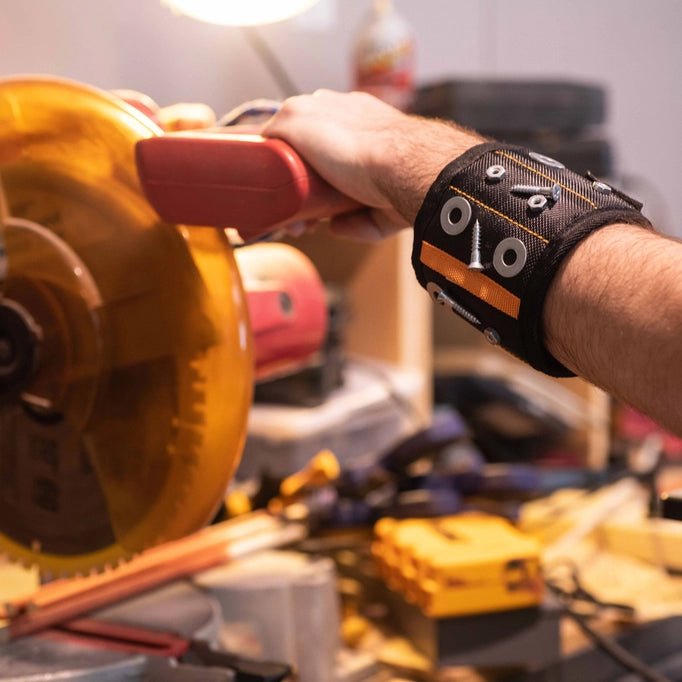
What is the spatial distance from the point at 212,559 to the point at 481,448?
0.76 m

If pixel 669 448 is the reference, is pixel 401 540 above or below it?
above

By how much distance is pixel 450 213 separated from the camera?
1.63 feet

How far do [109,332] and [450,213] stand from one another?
238 millimetres

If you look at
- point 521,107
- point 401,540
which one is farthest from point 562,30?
point 401,540

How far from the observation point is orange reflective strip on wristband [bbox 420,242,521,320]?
0.47 meters

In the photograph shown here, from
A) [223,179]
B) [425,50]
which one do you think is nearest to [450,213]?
[223,179]

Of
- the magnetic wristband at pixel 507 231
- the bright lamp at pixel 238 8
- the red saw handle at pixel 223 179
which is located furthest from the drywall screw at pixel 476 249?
the bright lamp at pixel 238 8

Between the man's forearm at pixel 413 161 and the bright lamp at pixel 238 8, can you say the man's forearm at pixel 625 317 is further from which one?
the bright lamp at pixel 238 8

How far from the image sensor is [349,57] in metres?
1.68

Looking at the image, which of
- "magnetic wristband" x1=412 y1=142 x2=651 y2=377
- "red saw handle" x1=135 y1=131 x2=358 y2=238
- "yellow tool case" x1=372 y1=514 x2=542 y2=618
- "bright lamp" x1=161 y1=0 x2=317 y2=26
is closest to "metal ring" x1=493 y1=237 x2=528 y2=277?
"magnetic wristband" x1=412 y1=142 x2=651 y2=377

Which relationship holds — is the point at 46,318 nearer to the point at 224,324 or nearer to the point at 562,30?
the point at 224,324

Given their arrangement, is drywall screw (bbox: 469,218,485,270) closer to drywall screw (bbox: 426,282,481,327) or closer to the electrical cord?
drywall screw (bbox: 426,282,481,327)

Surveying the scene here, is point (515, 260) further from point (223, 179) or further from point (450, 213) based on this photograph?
point (223, 179)

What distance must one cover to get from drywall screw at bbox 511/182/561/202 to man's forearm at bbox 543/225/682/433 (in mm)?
37
